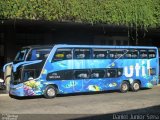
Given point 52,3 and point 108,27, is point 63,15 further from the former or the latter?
point 108,27

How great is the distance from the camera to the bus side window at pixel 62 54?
69.6ft

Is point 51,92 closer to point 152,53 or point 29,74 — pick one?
point 29,74

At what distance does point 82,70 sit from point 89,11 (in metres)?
4.38

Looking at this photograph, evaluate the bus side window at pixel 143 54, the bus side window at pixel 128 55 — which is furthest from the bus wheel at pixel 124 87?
the bus side window at pixel 143 54

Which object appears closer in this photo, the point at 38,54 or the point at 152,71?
the point at 38,54

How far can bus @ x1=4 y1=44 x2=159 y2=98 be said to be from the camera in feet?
67.8

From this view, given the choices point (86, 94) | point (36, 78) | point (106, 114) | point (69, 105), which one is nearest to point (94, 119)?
point (106, 114)

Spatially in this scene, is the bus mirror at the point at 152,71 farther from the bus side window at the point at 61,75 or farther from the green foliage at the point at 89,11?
the bus side window at the point at 61,75

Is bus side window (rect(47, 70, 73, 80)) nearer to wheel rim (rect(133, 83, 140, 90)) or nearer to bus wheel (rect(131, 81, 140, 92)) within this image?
bus wheel (rect(131, 81, 140, 92))

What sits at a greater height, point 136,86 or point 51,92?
point 51,92

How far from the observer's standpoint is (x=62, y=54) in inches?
843

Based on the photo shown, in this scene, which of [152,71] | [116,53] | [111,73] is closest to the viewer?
[111,73]

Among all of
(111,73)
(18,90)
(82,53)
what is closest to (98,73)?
(111,73)

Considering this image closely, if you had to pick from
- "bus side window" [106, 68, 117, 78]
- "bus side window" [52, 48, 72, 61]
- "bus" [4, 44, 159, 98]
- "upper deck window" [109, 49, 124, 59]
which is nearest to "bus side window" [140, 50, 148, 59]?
"bus" [4, 44, 159, 98]
